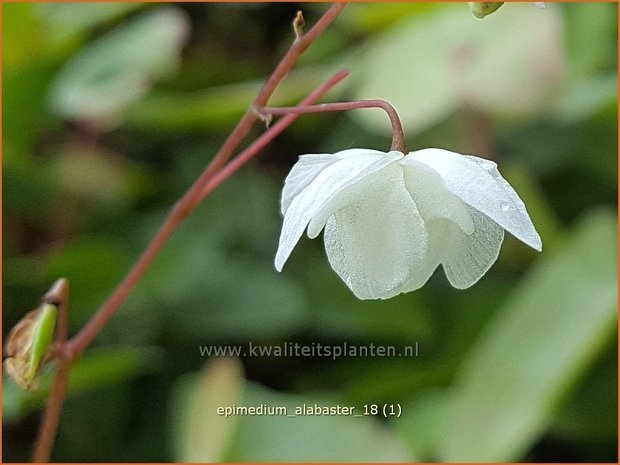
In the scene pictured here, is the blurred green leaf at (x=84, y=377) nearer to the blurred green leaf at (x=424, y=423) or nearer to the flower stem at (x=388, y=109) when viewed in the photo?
the blurred green leaf at (x=424, y=423)

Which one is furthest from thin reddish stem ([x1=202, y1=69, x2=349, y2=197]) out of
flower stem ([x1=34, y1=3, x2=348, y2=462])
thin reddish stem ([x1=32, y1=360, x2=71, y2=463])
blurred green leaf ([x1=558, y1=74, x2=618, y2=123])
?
blurred green leaf ([x1=558, y1=74, x2=618, y2=123])

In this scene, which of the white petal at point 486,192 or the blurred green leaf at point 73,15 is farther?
the blurred green leaf at point 73,15

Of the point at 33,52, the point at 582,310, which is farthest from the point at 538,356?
the point at 33,52

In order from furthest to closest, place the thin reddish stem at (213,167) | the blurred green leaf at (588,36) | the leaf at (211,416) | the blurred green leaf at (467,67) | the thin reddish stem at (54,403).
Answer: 1. the blurred green leaf at (588,36)
2. the blurred green leaf at (467,67)
3. the leaf at (211,416)
4. the thin reddish stem at (54,403)
5. the thin reddish stem at (213,167)

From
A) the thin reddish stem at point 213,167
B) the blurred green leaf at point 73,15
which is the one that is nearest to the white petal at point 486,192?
the thin reddish stem at point 213,167

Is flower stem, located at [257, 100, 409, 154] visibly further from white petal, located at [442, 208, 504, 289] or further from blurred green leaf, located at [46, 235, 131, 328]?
blurred green leaf, located at [46, 235, 131, 328]

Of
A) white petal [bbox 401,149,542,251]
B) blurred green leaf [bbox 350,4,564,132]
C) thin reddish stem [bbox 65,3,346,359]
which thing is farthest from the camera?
blurred green leaf [bbox 350,4,564,132]
